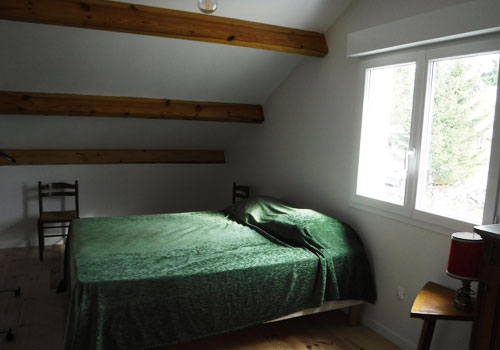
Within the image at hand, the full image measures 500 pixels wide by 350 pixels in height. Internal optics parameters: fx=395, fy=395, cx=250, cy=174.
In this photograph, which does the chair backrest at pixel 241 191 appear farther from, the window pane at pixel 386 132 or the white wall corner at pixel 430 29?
the white wall corner at pixel 430 29

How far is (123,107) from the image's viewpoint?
3754 mm

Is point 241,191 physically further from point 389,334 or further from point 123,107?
point 389,334

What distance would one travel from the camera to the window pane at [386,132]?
2693 millimetres

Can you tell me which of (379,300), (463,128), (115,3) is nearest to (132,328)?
(379,300)

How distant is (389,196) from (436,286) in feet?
2.33

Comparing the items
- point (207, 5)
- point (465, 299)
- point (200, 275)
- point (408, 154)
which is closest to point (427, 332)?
point (465, 299)

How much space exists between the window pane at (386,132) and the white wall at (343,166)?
0.11 metres

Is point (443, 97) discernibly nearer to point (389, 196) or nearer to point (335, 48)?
point (389, 196)

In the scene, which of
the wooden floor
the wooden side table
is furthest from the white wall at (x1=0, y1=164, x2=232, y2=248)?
the wooden side table

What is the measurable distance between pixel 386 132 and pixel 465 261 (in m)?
1.16

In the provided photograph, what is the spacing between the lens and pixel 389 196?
2.82m

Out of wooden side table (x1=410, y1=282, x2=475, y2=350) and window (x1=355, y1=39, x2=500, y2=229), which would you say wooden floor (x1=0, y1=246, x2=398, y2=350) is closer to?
wooden side table (x1=410, y1=282, x2=475, y2=350)

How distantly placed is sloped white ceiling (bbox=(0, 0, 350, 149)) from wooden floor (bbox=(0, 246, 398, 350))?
1.60m

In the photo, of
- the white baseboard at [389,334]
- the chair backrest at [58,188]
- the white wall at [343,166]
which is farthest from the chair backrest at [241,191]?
the white baseboard at [389,334]
